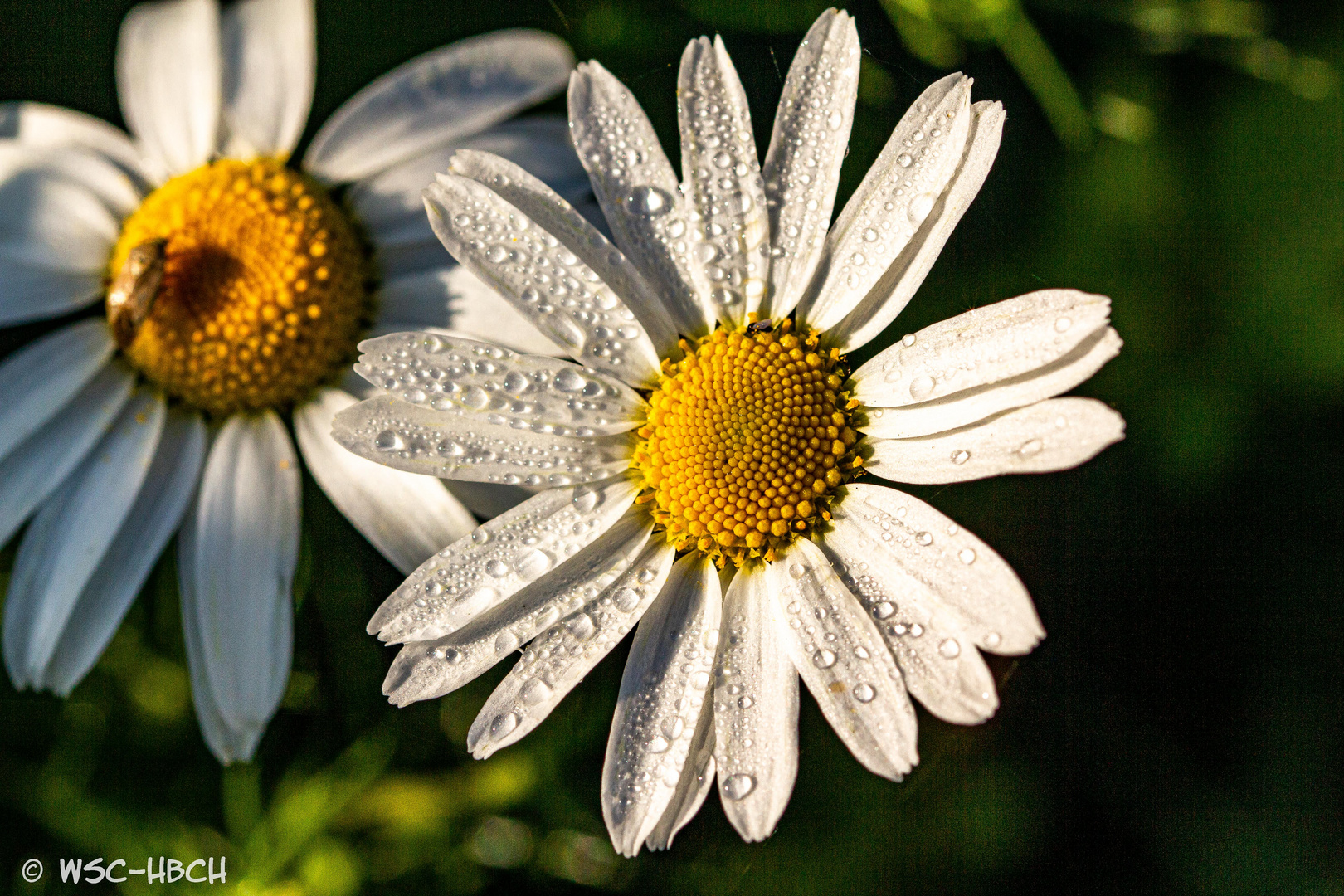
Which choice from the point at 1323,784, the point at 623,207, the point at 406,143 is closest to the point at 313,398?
the point at 406,143

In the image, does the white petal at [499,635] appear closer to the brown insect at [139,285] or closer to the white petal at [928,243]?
the white petal at [928,243]

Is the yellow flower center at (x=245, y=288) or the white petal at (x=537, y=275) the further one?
the yellow flower center at (x=245, y=288)

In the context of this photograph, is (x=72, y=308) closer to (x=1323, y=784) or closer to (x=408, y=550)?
(x=408, y=550)

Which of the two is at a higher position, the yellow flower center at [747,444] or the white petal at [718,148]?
the white petal at [718,148]

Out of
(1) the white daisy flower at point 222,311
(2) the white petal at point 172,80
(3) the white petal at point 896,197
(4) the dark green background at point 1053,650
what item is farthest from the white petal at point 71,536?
(3) the white petal at point 896,197

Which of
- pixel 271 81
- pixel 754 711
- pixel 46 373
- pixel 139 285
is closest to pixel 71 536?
pixel 46 373

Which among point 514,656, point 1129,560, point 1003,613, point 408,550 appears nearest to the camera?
point 1003,613

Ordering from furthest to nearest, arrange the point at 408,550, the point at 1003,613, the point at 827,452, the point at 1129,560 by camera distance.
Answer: the point at 1129,560, the point at 408,550, the point at 827,452, the point at 1003,613
